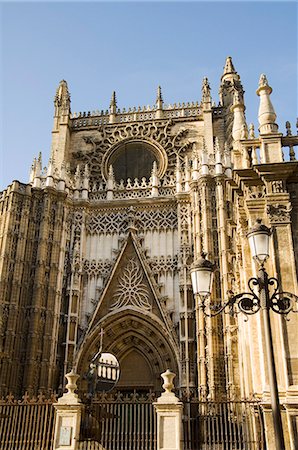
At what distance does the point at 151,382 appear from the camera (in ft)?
62.3

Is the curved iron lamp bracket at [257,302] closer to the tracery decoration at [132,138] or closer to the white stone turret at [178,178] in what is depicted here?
the white stone turret at [178,178]

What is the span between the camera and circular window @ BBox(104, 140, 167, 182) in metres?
24.2

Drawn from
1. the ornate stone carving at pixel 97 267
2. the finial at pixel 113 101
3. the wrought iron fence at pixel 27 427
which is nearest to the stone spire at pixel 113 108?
the finial at pixel 113 101

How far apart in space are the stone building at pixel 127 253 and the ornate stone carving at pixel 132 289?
0.04 meters

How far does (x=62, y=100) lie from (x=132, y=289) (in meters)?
11.1

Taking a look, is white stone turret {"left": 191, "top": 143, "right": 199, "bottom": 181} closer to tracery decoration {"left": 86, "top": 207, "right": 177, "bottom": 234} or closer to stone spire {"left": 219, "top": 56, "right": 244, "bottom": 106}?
tracery decoration {"left": 86, "top": 207, "right": 177, "bottom": 234}

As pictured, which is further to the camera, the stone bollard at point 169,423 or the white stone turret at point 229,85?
the white stone turret at point 229,85

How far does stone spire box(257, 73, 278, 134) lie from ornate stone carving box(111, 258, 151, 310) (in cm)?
1035

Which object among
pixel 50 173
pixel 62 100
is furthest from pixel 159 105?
pixel 50 173

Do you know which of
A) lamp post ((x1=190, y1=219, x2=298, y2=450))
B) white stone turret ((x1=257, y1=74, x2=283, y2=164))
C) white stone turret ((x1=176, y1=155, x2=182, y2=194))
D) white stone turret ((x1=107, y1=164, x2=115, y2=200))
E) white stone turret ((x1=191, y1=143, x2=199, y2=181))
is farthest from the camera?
white stone turret ((x1=107, y1=164, x2=115, y2=200))

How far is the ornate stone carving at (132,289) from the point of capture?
19.8 metres

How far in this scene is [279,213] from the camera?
10.3 meters

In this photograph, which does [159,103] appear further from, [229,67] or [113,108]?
[229,67]

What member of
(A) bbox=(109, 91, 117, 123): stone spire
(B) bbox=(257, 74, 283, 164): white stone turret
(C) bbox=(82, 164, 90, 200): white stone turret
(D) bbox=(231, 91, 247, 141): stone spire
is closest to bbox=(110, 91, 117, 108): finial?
(A) bbox=(109, 91, 117, 123): stone spire
